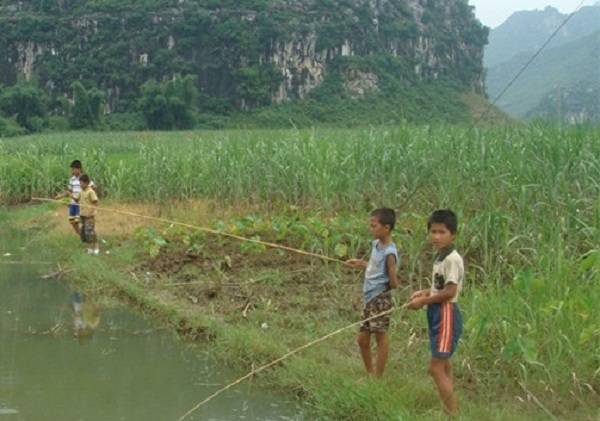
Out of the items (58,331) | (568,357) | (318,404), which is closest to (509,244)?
(568,357)

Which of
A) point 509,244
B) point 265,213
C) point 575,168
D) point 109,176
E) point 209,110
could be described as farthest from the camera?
point 209,110

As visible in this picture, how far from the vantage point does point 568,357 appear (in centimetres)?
411

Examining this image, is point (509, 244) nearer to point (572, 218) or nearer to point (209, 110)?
point (572, 218)

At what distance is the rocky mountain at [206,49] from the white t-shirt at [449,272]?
62.6 m

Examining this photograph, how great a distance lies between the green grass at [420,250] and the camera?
13.3 feet

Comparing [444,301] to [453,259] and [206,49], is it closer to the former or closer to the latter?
[453,259]

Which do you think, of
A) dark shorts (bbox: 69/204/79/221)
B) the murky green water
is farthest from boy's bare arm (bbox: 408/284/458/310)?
dark shorts (bbox: 69/204/79/221)

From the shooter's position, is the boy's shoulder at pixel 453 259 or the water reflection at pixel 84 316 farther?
the water reflection at pixel 84 316

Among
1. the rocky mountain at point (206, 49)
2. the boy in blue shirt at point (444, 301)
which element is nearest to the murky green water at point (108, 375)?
the boy in blue shirt at point (444, 301)

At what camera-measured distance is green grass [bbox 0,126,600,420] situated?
4.04 m

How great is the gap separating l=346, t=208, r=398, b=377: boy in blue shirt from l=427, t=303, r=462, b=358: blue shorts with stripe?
2.15ft

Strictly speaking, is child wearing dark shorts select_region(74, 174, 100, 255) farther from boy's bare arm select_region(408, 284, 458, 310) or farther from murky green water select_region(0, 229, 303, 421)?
boy's bare arm select_region(408, 284, 458, 310)

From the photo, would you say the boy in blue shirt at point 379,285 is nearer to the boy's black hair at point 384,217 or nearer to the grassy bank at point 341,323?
the boy's black hair at point 384,217

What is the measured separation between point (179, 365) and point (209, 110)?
201 feet
